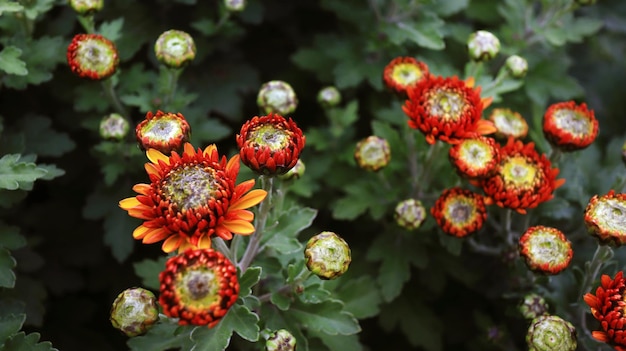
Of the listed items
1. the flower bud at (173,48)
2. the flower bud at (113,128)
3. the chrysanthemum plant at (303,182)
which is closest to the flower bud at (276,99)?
the chrysanthemum plant at (303,182)

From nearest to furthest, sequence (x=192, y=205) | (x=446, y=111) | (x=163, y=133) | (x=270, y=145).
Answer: (x=192, y=205), (x=270, y=145), (x=163, y=133), (x=446, y=111)

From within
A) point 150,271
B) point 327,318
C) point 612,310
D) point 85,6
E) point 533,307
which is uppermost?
point 85,6

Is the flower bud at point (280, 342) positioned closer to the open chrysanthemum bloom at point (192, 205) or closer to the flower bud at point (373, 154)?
the open chrysanthemum bloom at point (192, 205)

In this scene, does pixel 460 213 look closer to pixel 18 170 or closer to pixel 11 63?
pixel 18 170

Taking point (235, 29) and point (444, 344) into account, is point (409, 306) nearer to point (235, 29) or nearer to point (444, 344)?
point (444, 344)

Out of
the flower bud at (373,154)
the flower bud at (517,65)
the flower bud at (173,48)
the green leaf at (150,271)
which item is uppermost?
the flower bud at (517,65)

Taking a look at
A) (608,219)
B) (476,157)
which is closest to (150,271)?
(476,157)

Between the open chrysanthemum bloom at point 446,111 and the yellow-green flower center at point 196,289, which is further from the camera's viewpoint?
the open chrysanthemum bloom at point 446,111

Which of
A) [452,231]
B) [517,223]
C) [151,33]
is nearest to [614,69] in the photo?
[517,223]
